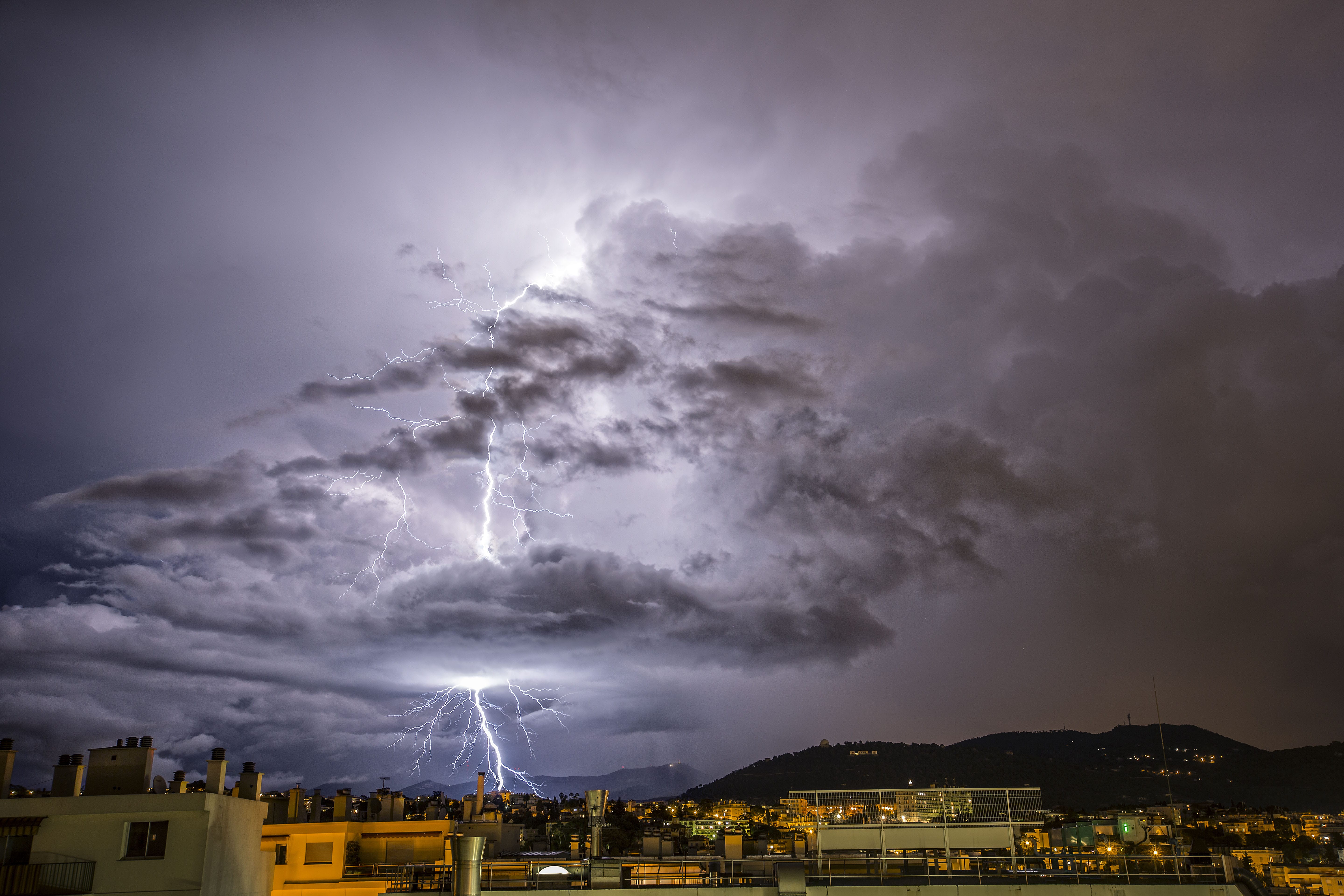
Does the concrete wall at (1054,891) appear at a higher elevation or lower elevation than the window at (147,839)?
lower

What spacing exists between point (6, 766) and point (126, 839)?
4640mm

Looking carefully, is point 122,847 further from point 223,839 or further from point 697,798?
point 697,798

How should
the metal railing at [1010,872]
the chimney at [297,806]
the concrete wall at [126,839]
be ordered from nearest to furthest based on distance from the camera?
the metal railing at [1010,872], the concrete wall at [126,839], the chimney at [297,806]

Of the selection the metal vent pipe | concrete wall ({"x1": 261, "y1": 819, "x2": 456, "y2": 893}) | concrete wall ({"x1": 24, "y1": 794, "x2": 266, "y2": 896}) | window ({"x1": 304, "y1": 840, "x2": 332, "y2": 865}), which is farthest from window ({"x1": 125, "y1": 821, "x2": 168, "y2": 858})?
window ({"x1": 304, "y1": 840, "x2": 332, "y2": 865})

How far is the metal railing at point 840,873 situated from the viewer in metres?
22.6

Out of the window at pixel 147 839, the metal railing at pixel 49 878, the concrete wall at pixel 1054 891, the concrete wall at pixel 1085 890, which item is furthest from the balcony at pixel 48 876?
the concrete wall at pixel 1085 890

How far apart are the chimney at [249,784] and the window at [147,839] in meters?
5.43

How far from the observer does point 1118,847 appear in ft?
179

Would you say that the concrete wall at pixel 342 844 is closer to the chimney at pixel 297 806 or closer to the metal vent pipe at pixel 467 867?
the chimney at pixel 297 806

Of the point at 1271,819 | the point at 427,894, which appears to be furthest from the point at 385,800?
the point at 1271,819

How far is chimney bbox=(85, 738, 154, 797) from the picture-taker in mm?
26781

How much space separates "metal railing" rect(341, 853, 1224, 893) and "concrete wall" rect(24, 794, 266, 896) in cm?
117

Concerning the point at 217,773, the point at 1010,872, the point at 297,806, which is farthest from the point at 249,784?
the point at 1010,872

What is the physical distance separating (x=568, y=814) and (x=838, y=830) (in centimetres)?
9857
